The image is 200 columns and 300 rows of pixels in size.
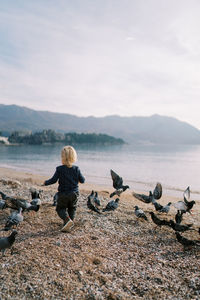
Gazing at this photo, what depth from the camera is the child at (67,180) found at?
747 cm

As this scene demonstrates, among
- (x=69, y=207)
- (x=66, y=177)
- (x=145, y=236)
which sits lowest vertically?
(x=145, y=236)

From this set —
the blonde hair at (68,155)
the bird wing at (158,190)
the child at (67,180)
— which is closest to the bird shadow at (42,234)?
the child at (67,180)

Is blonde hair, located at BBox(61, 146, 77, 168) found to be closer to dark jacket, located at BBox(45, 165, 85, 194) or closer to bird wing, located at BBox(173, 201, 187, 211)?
dark jacket, located at BBox(45, 165, 85, 194)

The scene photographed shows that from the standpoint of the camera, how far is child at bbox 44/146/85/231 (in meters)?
7.47

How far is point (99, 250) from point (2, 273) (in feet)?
8.57

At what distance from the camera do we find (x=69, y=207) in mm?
8195

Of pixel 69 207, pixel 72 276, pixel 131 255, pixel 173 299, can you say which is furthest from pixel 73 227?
pixel 173 299

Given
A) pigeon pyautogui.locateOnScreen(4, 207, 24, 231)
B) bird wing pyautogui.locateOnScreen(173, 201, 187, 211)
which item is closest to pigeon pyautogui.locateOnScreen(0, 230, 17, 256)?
pigeon pyautogui.locateOnScreen(4, 207, 24, 231)

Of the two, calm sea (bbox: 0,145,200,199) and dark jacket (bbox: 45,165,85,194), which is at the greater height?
dark jacket (bbox: 45,165,85,194)

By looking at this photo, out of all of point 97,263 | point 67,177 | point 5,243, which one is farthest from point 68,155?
point 97,263

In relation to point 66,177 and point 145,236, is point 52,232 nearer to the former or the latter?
point 66,177

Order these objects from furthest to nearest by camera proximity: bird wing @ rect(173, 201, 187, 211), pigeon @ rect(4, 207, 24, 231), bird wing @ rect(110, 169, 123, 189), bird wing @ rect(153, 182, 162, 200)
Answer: bird wing @ rect(110, 169, 123, 189) < bird wing @ rect(153, 182, 162, 200) < bird wing @ rect(173, 201, 187, 211) < pigeon @ rect(4, 207, 24, 231)

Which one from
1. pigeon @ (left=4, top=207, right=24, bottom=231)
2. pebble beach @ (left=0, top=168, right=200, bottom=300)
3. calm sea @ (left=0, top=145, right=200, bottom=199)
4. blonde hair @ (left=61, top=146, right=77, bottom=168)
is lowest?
calm sea @ (left=0, top=145, right=200, bottom=199)

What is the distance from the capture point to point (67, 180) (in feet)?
25.1
